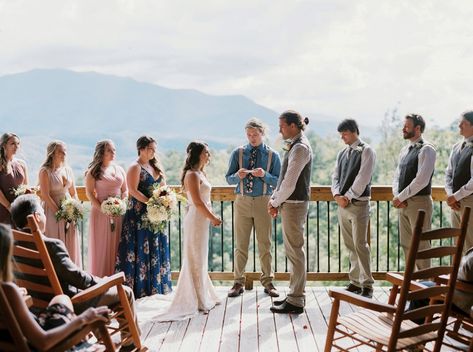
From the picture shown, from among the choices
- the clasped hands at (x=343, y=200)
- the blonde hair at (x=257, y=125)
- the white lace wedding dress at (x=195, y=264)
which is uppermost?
the blonde hair at (x=257, y=125)

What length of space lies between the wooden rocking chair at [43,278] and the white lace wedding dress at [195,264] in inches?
54.8

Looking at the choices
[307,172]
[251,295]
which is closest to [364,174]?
[307,172]

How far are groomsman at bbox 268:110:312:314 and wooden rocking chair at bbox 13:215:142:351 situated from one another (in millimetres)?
1741

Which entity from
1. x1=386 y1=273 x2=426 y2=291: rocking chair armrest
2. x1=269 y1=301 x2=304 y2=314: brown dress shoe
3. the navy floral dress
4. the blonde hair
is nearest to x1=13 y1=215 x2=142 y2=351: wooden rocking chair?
x1=386 y1=273 x2=426 y2=291: rocking chair armrest

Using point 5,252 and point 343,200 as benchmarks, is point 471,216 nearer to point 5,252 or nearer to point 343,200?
point 343,200

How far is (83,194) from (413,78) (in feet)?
120

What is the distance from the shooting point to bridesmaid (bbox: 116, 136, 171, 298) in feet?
17.4

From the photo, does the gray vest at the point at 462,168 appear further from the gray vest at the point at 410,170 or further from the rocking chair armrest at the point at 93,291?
the rocking chair armrest at the point at 93,291

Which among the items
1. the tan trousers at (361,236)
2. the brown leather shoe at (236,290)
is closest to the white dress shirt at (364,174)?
the tan trousers at (361,236)

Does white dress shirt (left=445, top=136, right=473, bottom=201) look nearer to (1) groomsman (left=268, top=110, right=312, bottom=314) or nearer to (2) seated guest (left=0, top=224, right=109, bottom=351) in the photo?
(1) groomsman (left=268, top=110, right=312, bottom=314)

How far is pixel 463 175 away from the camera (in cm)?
518

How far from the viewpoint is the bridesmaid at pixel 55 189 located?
5.33 meters

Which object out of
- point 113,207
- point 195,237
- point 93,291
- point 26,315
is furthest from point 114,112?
point 26,315

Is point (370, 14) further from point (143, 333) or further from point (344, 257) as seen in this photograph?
point (143, 333)
